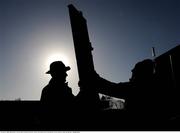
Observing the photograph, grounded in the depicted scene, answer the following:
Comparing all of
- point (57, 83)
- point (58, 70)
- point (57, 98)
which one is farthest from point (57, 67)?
point (57, 98)

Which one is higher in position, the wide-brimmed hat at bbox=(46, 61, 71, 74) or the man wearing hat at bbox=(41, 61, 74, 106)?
the wide-brimmed hat at bbox=(46, 61, 71, 74)

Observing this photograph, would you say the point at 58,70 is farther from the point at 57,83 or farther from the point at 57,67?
the point at 57,83

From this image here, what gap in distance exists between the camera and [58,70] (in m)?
4.22

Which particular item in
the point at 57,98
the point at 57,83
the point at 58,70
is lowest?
the point at 57,98

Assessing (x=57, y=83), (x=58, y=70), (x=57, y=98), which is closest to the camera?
(x=57, y=98)

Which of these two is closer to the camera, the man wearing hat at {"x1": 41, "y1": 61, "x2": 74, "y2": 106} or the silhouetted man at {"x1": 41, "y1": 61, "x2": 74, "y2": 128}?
the silhouetted man at {"x1": 41, "y1": 61, "x2": 74, "y2": 128}

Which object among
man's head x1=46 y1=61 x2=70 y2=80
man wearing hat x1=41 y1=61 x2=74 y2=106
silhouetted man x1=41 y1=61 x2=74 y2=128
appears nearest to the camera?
silhouetted man x1=41 y1=61 x2=74 y2=128

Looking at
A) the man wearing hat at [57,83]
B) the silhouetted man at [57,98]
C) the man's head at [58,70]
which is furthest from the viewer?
the man's head at [58,70]

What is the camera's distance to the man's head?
4168 millimetres

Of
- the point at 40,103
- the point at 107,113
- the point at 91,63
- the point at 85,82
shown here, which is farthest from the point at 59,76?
the point at 107,113

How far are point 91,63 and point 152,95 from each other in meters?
0.90

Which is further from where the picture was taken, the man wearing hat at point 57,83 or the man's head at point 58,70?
A: the man's head at point 58,70

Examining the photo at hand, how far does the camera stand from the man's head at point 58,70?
4168 mm

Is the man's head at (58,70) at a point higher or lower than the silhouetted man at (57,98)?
higher
